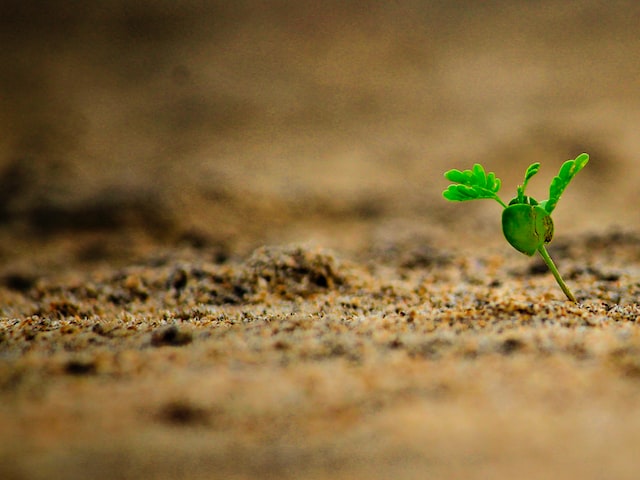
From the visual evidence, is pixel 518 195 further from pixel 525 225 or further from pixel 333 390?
pixel 333 390

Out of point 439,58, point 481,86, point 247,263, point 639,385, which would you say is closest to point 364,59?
point 439,58

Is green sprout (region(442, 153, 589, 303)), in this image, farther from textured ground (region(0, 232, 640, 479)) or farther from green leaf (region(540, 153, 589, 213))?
textured ground (region(0, 232, 640, 479))

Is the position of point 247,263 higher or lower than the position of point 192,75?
lower

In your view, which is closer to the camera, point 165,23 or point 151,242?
point 151,242

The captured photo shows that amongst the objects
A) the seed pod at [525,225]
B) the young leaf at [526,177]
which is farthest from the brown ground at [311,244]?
the young leaf at [526,177]

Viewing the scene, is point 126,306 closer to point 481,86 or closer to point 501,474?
point 501,474

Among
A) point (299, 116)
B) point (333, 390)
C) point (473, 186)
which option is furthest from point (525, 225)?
point (299, 116)

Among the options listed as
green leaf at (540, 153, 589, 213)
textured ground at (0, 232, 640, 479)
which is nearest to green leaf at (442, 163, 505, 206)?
green leaf at (540, 153, 589, 213)
